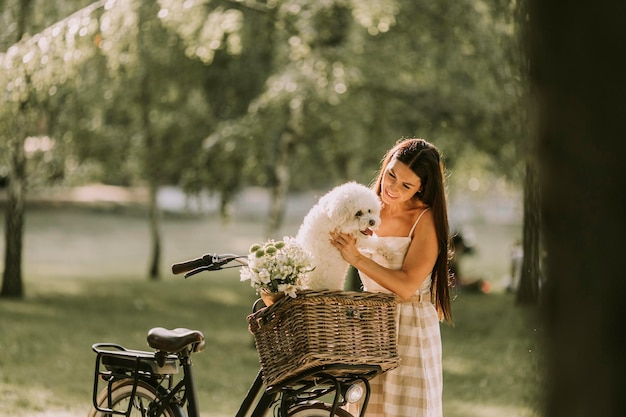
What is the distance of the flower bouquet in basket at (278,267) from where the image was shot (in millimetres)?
3684

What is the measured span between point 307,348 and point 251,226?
33.5 m

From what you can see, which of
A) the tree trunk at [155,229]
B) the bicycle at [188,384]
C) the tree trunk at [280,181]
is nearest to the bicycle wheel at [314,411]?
the bicycle at [188,384]

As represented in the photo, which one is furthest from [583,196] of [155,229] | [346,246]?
[155,229]

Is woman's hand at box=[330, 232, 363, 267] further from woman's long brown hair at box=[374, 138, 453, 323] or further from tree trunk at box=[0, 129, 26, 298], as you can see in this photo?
tree trunk at box=[0, 129, 26, 298]

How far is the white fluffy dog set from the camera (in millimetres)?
3832

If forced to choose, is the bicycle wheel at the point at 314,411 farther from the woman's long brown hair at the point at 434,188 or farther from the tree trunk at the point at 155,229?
the tree trunk at the point at 155,229

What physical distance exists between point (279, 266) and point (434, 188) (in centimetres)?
89

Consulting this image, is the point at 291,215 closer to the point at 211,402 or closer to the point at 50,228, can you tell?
the point at 50,228

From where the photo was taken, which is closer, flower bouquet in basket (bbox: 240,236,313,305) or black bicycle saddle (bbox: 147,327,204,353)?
flower bouquet in basket (bbox: 240,236,313,305)

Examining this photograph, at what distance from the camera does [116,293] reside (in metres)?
18.2

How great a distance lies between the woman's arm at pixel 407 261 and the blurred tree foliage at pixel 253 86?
4.70 meters

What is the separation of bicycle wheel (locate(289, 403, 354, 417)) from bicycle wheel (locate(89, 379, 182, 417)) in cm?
62

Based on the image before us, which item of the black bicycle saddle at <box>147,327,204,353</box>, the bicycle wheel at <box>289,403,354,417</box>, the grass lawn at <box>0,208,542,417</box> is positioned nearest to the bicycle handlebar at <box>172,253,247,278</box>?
the black bicycle saddle at <box>147,327,204,353</box>

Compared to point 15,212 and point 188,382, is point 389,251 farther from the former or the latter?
point 15,212
